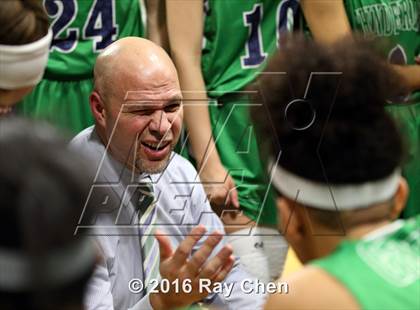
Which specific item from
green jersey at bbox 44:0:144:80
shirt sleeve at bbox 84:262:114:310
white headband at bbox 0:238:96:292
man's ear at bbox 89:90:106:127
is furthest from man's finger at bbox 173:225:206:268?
green jersey at bbox 44:0:144:80

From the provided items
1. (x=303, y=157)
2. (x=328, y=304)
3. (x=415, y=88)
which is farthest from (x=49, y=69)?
(x=328, y=304)

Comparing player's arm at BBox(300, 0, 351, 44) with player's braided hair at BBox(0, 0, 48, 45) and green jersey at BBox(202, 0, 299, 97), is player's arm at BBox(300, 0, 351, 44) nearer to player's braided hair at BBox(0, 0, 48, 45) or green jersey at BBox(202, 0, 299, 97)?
green jersey at BBox(202, 0, 299, 97)

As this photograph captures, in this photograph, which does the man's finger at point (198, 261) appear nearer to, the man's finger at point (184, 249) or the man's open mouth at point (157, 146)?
the man's finger at point (184, 249)

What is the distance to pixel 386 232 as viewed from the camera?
1.36 metres

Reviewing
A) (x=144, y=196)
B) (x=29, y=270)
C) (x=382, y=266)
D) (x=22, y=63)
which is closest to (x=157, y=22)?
(x=144, y=196)

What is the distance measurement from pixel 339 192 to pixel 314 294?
0.17 m

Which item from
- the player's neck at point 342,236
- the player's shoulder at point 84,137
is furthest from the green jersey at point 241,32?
the player's neck at point 342,236

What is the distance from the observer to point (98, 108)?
2334 mm

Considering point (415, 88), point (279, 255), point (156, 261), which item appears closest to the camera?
point (156, 261)

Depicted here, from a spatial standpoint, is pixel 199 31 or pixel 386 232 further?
pixel 199 31

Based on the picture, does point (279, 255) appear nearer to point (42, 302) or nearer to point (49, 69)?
point (49, 69)

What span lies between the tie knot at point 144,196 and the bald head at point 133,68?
0.23 meters

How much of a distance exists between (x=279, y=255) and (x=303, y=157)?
113 centimetres

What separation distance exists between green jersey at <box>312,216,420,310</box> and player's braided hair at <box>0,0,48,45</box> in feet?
2.69
